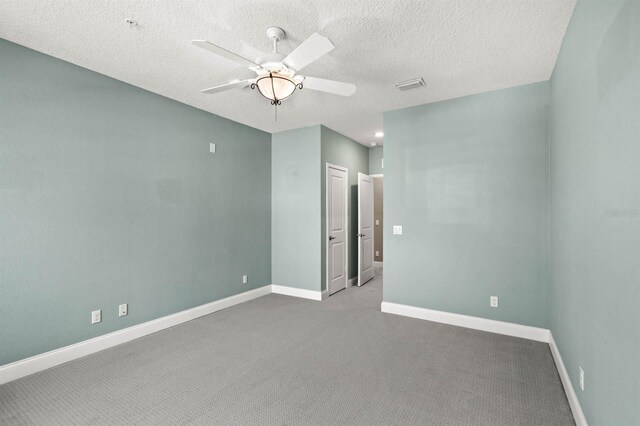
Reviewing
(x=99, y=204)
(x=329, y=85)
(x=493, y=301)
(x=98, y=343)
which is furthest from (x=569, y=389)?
(x=99, y=204)


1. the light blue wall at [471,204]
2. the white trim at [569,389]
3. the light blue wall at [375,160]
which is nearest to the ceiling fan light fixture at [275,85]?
the light blue wall at [471,204]

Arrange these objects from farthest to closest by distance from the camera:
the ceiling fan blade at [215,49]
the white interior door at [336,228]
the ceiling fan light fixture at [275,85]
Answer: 1. the white interior door at [336,228]
2. the ceiling fan light fixture at [275,85]
3. the ceiling fan blade at [215,49]

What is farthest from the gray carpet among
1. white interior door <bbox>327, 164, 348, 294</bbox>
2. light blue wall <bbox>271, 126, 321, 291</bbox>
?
white interior door <bbox>327, 164, 348, 294</bbox>

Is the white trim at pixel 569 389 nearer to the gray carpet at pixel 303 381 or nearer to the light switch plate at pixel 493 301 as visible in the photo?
the gray carpet at pixel 303 381

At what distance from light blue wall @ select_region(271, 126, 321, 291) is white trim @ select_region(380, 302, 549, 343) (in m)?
1.33

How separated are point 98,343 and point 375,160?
216 inches

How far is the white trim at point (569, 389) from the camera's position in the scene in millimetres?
1813

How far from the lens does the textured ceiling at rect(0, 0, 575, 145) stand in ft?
6.64

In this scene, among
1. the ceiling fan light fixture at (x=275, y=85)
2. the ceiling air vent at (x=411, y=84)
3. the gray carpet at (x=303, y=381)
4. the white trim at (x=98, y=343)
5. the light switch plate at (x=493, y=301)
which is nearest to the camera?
the gray carpet at (x=303, y=381)

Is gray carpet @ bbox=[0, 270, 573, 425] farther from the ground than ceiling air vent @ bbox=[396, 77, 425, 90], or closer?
closer

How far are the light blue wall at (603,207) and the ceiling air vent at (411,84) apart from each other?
1.19m

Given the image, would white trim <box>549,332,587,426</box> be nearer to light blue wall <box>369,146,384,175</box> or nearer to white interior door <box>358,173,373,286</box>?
white interior door <box>358,173,373,286</box>

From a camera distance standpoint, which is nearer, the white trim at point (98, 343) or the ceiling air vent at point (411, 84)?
the white trim at point (98, 343)

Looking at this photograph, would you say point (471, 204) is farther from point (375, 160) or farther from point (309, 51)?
point (375, 160)
